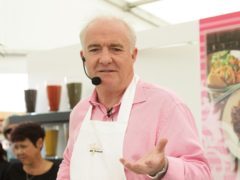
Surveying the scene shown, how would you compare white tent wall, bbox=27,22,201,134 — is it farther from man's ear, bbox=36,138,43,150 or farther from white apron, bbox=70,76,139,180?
white apron, bbox=70,76,139,180

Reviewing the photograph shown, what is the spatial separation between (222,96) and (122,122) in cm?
95

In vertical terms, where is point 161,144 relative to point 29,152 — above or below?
above

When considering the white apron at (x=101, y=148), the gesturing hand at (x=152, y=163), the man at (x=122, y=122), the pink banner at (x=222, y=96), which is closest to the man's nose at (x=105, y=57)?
the man at (x=122, y=122)

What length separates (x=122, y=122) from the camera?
130 cm

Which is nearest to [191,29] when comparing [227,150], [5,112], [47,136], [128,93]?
[227,150]

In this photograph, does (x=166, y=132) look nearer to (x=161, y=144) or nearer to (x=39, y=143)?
(x=161, y=144)

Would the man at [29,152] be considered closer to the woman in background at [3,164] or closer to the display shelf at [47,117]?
the woman in background at [3,164]

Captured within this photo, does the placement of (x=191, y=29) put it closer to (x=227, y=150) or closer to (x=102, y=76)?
(x=227, y=150)

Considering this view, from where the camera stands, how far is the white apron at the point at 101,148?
1284 mm

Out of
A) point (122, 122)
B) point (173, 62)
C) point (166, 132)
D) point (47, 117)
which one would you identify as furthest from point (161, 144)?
point (47, 117)

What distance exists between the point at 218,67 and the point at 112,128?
978mm

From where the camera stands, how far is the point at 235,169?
2047 millimetres

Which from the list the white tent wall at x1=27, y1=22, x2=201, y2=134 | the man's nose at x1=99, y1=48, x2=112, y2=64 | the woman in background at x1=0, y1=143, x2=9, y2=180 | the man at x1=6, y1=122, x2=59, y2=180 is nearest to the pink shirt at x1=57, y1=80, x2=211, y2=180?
the man's nose at x1=99, y1=48, x2=112, y2=64

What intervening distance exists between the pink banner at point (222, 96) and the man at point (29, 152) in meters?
0.92
